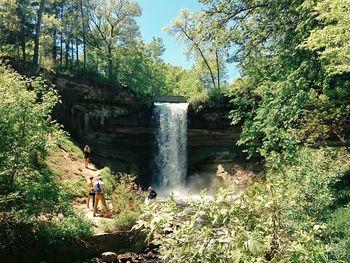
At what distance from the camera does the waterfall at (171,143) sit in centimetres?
2922

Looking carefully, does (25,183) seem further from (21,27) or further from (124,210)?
(21,27)

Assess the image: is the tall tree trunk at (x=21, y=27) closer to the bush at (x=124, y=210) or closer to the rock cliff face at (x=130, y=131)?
the rock cliff face at (x=130, y=131)

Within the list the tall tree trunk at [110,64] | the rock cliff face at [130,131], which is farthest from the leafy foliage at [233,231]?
the tall tree trunk at [110,64]

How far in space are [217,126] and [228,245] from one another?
2573cm

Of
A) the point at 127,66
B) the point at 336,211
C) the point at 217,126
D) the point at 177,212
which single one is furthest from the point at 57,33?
the point at 177,212

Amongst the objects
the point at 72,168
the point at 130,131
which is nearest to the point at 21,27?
the point at 130,131

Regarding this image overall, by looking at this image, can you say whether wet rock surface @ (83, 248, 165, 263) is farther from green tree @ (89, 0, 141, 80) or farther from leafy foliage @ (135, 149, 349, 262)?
green tree @ (89, 0, 141, 80)

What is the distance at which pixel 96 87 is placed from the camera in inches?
1063

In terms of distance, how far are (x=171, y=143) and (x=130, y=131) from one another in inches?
144

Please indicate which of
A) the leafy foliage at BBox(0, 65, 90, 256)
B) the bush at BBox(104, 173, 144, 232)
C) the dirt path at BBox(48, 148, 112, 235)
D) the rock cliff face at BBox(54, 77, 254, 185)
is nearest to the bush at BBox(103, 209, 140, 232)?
the bush at BBox(104, 173, 144, 232)

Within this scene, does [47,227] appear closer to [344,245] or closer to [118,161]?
[344,245]

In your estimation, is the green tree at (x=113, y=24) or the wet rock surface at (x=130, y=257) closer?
the wet rock surface at (x=130, y=257)

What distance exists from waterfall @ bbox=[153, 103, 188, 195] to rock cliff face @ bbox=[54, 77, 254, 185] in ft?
1.91

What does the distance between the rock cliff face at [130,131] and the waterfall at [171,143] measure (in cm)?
58
